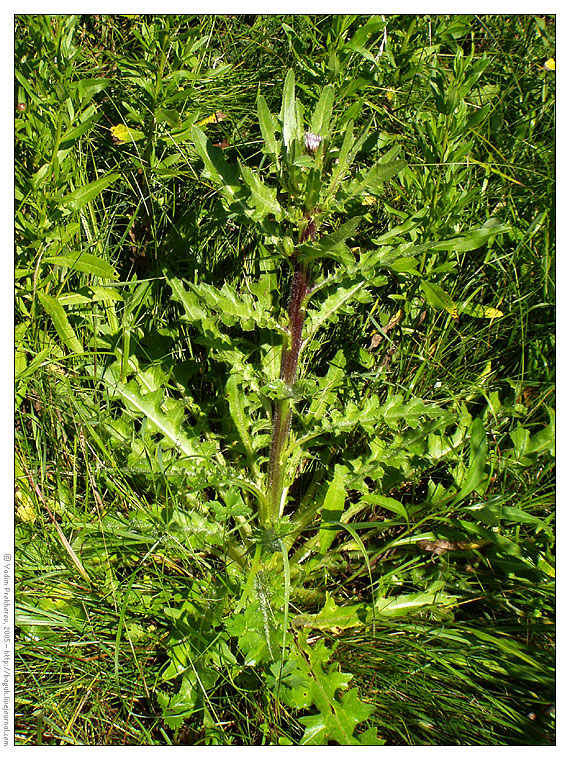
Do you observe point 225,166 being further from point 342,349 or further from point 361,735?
point 361,735

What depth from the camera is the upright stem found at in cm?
196

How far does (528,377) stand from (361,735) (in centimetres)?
168

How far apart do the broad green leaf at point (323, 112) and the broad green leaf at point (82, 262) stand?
3.20 feet

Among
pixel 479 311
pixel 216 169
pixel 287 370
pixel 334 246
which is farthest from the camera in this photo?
pixel 479 311

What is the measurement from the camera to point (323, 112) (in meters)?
1.86

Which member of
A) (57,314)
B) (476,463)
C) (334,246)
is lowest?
(476,463)

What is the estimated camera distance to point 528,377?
266 centimetres

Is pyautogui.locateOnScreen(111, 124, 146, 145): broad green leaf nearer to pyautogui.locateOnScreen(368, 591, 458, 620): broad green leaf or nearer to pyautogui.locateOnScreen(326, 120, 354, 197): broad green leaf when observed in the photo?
pyautogui.locateOnScreen(326, 120, 354, 197): broad green leaf

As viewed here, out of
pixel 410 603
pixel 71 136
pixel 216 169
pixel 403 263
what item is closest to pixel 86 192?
pixel 71 136

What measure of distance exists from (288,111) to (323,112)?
12cm

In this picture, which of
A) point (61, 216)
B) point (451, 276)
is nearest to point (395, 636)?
point (451, 276)

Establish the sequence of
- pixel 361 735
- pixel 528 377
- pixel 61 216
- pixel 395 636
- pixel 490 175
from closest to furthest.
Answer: pixel 361 735 → pixel 395 636 → pixel 61 216 → pixel 528 377 → pixel 490 175

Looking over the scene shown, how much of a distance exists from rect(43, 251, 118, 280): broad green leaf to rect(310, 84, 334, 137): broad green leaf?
98cm

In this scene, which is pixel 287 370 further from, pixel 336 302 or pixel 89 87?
pixel 89 87
